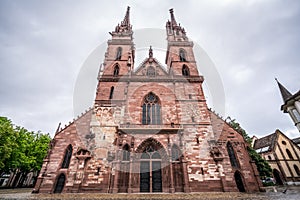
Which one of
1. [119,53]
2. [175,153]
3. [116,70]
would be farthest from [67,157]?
[119,53]

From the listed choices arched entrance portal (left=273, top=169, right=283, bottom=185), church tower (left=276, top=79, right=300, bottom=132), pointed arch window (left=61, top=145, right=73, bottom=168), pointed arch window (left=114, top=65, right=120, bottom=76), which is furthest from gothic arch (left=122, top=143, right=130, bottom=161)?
arched entrance portal (left=273, top=169, right=283, bottom=185)

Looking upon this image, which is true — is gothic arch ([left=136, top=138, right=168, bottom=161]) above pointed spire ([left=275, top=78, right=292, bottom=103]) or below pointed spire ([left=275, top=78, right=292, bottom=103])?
below

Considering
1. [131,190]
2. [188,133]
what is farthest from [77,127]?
[188,133]

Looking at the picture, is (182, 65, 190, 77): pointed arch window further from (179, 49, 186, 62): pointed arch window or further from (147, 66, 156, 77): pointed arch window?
(147, 66, 156, 77): pointed arch window

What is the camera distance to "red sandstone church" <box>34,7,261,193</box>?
1223 cm

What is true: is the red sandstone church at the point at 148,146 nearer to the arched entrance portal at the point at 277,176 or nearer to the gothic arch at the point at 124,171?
the gothic arch at the point at 124,171

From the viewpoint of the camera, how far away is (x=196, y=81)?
1781 centimetres

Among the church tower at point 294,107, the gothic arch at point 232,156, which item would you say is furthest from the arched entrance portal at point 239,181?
the church tower at point 294,107

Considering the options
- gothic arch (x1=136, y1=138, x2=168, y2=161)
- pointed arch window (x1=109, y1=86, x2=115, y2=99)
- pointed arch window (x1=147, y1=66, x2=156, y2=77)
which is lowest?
gothic arch (x1=136, y1=138, x2=168, y2=161)

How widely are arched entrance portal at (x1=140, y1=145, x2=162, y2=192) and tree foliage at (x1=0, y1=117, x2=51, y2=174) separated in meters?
15.2

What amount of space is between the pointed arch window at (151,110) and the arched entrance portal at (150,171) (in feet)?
8.64

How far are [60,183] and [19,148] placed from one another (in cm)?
1394

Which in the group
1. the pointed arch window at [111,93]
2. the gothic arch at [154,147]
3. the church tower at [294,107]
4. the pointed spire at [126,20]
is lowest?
the gothic arch at [154,147]

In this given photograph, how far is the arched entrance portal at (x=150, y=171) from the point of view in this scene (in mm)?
12234
